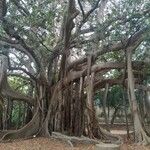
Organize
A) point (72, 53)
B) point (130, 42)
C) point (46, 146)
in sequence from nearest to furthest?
1. point (46, 146)
2. point (130, 42)
3. point (72, 53)

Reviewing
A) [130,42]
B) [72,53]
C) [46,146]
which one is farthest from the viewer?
[72,53]

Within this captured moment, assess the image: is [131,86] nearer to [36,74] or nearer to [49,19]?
[49,19]

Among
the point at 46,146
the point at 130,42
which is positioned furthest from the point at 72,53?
the point at 46,146

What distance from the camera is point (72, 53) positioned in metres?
10.4

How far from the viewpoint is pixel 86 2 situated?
944cm

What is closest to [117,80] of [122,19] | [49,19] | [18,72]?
[122,19]

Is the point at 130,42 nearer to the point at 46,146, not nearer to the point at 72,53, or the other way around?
the point at 72,53

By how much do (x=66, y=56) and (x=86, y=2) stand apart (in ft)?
4.77

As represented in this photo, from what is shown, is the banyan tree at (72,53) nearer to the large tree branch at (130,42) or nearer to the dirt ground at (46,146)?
the large tree branch at (130,42)

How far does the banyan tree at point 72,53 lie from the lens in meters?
8.30

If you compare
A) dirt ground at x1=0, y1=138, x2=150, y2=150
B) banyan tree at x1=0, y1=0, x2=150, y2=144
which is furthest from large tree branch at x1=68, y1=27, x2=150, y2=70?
dirt ground at x1=0, y1=138, x2=150, y2=150

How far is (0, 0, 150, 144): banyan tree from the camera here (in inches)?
327

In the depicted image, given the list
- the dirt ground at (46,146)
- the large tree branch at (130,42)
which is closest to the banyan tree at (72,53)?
the large tree branch at (130,42)

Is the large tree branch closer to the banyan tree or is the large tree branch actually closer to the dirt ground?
the banyan tree
